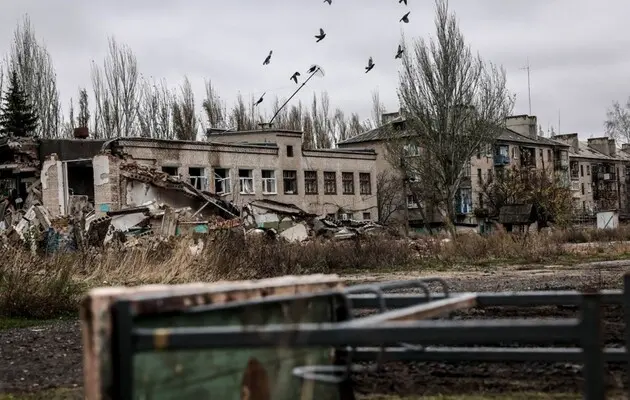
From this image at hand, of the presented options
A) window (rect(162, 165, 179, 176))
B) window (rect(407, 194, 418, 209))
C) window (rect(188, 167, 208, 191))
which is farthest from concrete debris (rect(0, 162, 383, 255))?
window (rect(407, 194, 418, 209))

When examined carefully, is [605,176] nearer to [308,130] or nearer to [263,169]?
[308,130]

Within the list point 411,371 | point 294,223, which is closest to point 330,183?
point 294,223

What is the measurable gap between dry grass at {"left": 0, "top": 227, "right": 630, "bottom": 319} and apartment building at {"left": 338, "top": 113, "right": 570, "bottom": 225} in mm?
26418

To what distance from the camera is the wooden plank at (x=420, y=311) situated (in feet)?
10.2

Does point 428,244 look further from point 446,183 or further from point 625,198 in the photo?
point 625,198

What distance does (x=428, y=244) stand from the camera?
3272cm

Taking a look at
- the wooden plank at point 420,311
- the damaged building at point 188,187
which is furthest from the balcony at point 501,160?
the wooden plank at point 420,311

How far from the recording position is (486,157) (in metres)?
73.9

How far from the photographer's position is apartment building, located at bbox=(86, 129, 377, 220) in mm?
49281

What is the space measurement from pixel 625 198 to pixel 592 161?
8.30m

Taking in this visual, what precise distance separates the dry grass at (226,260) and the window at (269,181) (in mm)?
22395

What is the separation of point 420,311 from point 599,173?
99852mm

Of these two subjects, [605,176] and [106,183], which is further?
[605,176]

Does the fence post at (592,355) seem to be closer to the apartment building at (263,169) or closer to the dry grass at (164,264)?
the dry grass at (164,264)
